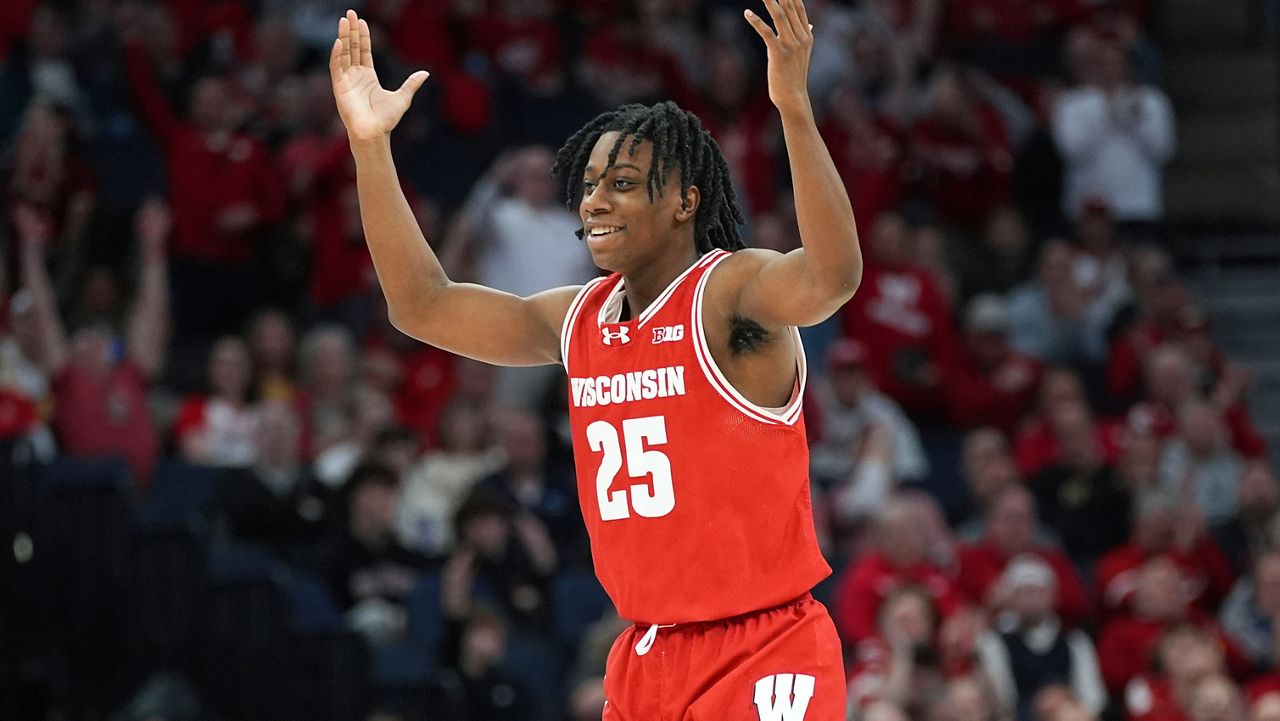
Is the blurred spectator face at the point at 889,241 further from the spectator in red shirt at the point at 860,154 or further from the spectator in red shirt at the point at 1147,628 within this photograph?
the spectator in red shirt at the point at 1147,628

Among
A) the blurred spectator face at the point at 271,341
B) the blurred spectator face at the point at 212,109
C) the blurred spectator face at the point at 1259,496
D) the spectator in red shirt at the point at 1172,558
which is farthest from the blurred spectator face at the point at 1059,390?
the blurred spectator face at the point at 212,109

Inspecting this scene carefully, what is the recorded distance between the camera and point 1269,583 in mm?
10109

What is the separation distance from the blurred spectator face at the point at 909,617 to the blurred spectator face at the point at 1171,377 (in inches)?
116

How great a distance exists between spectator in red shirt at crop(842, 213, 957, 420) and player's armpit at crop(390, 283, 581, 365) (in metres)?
7.26

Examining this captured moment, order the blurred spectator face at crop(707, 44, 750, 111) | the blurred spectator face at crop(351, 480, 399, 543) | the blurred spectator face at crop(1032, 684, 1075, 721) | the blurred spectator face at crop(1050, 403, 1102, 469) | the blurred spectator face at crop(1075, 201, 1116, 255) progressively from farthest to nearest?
1. the blurred spectator face at crop(1075, 201, 1116, 255)
2. the blurred spectator face at crop(707, 44, 750, 111)
3. the blurred spectator face at crop(1050, 403, 1102, 469)
4. the blurred spectator face at crop(351, 480, 399, 543)
5. the blurred spectator face at crop(1032, 684, 1075, 721)

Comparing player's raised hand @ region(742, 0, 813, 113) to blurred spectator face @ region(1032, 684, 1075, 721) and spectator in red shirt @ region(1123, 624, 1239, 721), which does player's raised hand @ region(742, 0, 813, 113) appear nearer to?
blurred spectator face @ region(1032, 684, 1075, 721)

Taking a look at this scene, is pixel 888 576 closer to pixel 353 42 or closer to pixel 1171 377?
pixel 1171 377

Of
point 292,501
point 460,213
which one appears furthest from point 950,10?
point 292,501

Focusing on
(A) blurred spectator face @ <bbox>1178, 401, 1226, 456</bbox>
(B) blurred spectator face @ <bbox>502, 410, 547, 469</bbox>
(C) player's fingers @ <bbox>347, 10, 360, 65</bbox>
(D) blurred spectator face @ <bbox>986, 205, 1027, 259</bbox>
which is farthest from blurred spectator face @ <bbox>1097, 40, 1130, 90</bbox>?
(C) player's fingers @ <bbox>347, 10, 360, 65</bbox>

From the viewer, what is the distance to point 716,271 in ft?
15.1

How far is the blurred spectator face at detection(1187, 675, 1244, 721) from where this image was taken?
30.4 ft

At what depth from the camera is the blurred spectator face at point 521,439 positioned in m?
10.3

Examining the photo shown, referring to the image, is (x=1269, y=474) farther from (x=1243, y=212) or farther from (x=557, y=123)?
(x=557, y=123)

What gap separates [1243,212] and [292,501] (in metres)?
7.45
